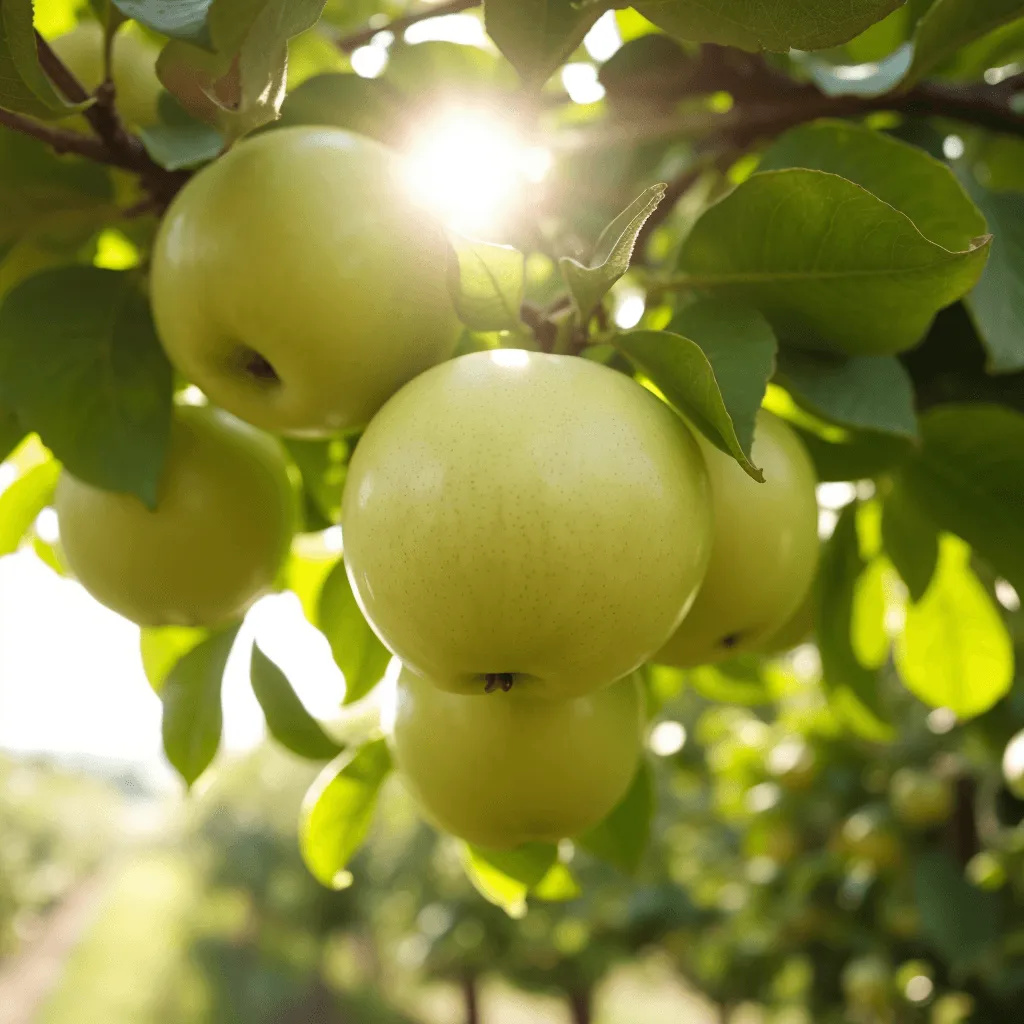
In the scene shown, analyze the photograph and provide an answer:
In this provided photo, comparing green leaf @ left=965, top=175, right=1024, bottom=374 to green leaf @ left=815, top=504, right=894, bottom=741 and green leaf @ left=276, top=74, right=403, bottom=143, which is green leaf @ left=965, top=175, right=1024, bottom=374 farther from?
green leaf @ left=276, top=74, right=403, bottom=143

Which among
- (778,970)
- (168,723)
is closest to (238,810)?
(778,970)

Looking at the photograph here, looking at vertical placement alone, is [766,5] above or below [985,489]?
above

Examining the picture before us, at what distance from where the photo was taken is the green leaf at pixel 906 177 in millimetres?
565

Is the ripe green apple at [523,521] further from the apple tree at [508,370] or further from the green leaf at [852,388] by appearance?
the green leaf at [852,388]

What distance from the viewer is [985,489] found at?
0.68 meters

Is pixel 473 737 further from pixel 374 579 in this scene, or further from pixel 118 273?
pixel 118 273

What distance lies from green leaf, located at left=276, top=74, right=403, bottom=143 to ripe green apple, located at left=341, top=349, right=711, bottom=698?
9.3 inches

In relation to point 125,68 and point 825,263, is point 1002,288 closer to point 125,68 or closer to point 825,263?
point 825,263

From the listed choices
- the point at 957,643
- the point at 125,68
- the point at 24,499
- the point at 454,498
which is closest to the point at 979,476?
the point at 957,643

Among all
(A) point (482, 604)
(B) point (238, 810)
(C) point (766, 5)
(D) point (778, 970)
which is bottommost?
(B) point (238, 810)

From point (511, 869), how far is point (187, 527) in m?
0.36

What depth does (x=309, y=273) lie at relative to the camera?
485 mm

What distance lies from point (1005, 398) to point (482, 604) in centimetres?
56

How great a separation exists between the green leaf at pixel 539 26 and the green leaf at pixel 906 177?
0.53ft
